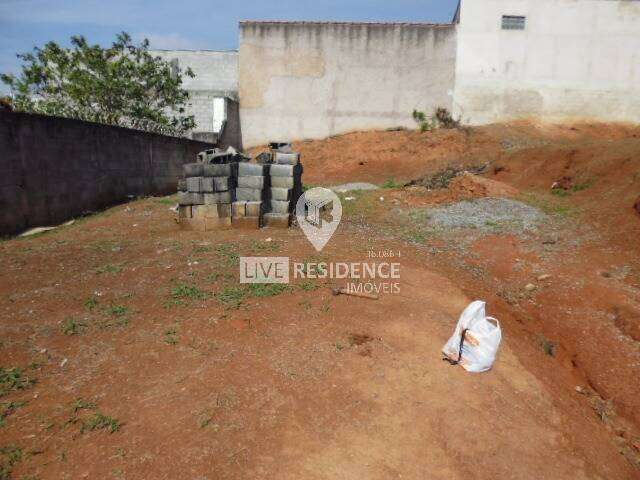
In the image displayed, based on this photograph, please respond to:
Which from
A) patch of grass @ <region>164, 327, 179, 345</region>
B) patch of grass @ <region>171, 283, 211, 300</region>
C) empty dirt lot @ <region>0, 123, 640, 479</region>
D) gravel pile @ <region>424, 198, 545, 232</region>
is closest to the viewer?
empty dirt lot @ <region>0, 123, 640, 479</region>

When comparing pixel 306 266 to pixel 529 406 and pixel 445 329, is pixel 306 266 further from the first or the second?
pixel 529 406

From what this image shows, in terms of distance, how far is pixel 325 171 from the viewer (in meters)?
16.2

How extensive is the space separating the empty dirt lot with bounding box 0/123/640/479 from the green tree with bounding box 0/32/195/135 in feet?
23.6

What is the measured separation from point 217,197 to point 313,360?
15.7ft

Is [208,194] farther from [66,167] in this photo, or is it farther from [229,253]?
[66,167]

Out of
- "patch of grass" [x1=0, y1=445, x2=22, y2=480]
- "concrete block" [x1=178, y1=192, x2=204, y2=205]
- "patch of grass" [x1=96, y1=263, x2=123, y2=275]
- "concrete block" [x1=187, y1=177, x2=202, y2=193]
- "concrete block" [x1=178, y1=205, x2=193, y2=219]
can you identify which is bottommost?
"patch of grass" [x1=0, y1=445, x2=22, y2=480]

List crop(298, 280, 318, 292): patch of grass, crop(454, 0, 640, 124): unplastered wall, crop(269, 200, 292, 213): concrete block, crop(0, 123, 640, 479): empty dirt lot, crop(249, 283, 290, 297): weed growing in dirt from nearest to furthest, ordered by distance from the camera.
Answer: crop(0, 123, 640, 479): empty dirt lot, crop(249, 283, 290, 297): weed growing in dirt, crop(298, 280, 318, 292): patch of grass, crop(269, 200, 292, 213): concrete block, crop(454, 0, 640, 124): unplastered wall

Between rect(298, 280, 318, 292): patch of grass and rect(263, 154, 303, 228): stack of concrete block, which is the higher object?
rect(263, 154, 303, 228): stack of concrete block

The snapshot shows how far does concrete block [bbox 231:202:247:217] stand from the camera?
7.58 metres

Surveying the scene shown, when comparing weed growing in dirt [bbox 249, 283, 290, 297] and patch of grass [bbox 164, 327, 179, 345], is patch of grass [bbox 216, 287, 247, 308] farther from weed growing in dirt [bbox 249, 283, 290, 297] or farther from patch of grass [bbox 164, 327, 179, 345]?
patch of grass [bbox 164, 327, 179, 345]

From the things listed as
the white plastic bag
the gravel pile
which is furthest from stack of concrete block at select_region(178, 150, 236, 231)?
the white plastic bag

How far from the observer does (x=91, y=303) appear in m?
4.46

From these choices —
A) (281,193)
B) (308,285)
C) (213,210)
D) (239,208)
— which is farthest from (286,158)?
(308,285)

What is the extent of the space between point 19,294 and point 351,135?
15.1 meters
